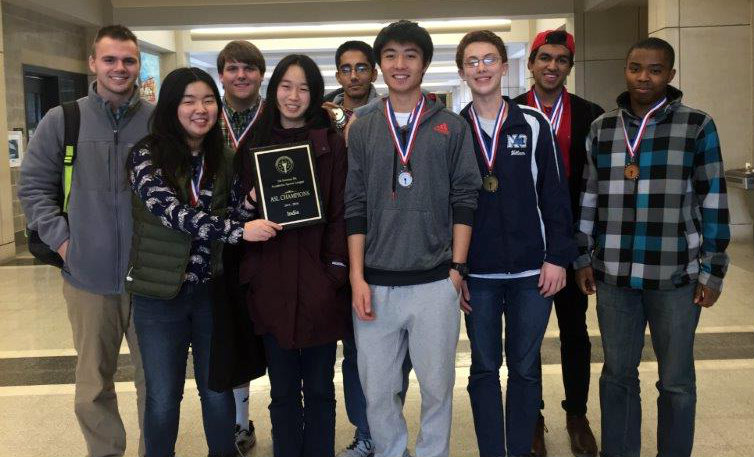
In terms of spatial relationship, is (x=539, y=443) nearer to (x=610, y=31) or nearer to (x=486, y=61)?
(x=486, y=61)

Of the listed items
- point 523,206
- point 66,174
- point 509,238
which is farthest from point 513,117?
point 66,174

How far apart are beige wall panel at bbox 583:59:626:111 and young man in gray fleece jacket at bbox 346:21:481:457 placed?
11.6 metres

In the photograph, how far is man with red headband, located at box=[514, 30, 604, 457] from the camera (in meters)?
3.20

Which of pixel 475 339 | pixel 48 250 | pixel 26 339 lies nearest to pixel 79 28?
pixel 26 339

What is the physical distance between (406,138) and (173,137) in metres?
0.85

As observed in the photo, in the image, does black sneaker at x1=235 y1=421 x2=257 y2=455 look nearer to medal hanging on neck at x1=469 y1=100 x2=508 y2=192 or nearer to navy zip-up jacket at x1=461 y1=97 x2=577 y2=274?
navy zip-up jacket at x1=461 y1=97 x2=577 y2=274

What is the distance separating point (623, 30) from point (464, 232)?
1209 centimetres

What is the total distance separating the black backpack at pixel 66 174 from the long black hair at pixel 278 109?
75 centimetres

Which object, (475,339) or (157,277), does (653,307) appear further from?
(157,277)

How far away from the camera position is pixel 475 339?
2.87m

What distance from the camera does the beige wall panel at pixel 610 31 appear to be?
13.3 meters

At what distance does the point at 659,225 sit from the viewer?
275 centimetres

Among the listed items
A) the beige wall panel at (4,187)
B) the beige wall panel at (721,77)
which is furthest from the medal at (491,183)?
the beige wall panel at (4,187)

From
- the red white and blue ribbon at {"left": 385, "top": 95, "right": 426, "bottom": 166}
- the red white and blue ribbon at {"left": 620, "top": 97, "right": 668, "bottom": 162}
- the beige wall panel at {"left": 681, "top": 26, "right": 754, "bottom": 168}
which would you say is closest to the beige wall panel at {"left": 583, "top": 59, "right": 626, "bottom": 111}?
the beige wall panel at {"left": 681, "top": 26, "right": 754, "bottom": 168}
